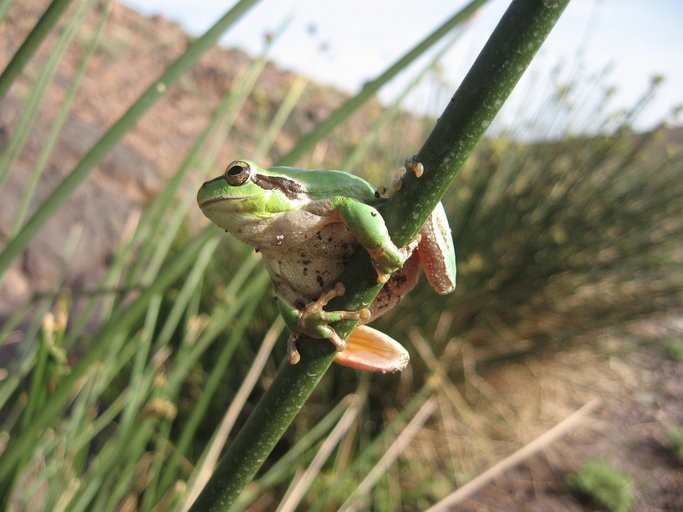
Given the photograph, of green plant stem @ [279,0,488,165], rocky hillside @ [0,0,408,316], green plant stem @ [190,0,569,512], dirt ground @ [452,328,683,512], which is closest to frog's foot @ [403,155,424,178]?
green plant stem @ [190,0,569,512]

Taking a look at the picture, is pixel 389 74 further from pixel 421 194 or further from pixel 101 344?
pixel 101 344

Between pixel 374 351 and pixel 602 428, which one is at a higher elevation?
pixel 374 351

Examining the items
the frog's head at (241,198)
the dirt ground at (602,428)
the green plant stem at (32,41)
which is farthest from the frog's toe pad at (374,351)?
the dirt ground at (602,428)

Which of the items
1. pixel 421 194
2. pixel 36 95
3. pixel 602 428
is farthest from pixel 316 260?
pixel 602 428

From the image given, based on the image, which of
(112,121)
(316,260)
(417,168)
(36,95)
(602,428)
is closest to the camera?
(417,168)

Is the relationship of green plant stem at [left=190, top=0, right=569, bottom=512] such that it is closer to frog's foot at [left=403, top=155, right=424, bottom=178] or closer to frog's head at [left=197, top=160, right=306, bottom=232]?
frog's foot at [left=403, top=155, right=424, bottom=178]

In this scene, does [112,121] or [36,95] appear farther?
[112,121]

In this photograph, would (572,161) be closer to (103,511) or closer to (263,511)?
(263,511)
